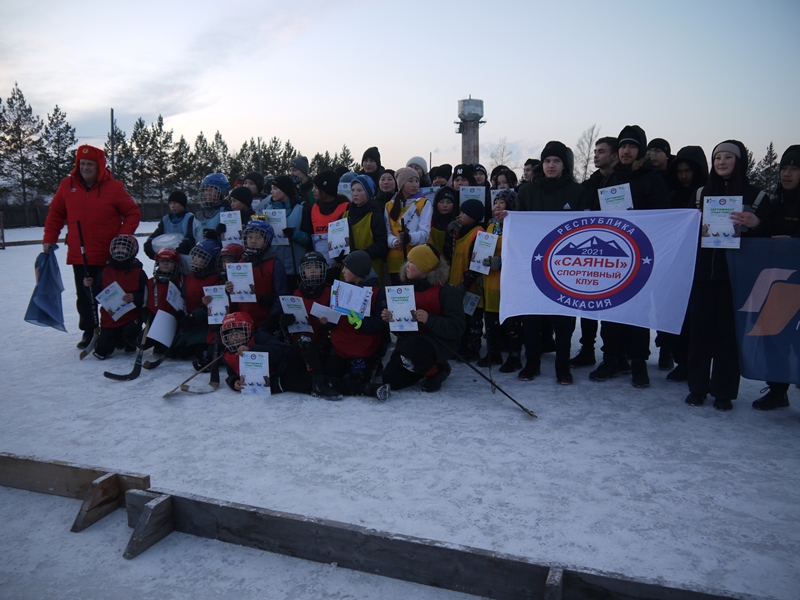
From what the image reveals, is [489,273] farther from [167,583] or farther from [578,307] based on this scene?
[167,583]

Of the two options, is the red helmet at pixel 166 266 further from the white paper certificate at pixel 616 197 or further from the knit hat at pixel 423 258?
the white paper certificate at pixel 616 197

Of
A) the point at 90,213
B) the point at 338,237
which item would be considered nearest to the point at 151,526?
the point at 338,237

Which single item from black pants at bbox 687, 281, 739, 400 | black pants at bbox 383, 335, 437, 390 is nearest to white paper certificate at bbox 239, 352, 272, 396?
black pants at bbox 383, 335, 437, 390

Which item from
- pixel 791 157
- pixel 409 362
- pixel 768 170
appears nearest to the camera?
pixel 791 157

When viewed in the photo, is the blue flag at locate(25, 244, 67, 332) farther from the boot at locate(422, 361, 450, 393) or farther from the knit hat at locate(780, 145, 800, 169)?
the knit hat at locate(780, 145, 800, 169)

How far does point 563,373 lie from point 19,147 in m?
48.3

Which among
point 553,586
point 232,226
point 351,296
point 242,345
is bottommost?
point 553,586

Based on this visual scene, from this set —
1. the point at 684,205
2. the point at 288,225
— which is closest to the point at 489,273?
the point at 684,205

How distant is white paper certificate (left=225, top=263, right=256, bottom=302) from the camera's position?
17.6 feet

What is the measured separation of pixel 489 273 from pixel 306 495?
3213 mm

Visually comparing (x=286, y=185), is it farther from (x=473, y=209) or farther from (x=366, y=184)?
(x=473, y=209)

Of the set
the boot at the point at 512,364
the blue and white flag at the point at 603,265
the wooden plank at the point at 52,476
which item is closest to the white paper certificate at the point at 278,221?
the blue and white flag at the point at 603,265

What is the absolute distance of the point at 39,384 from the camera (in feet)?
17.2

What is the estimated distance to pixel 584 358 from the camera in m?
5.71
